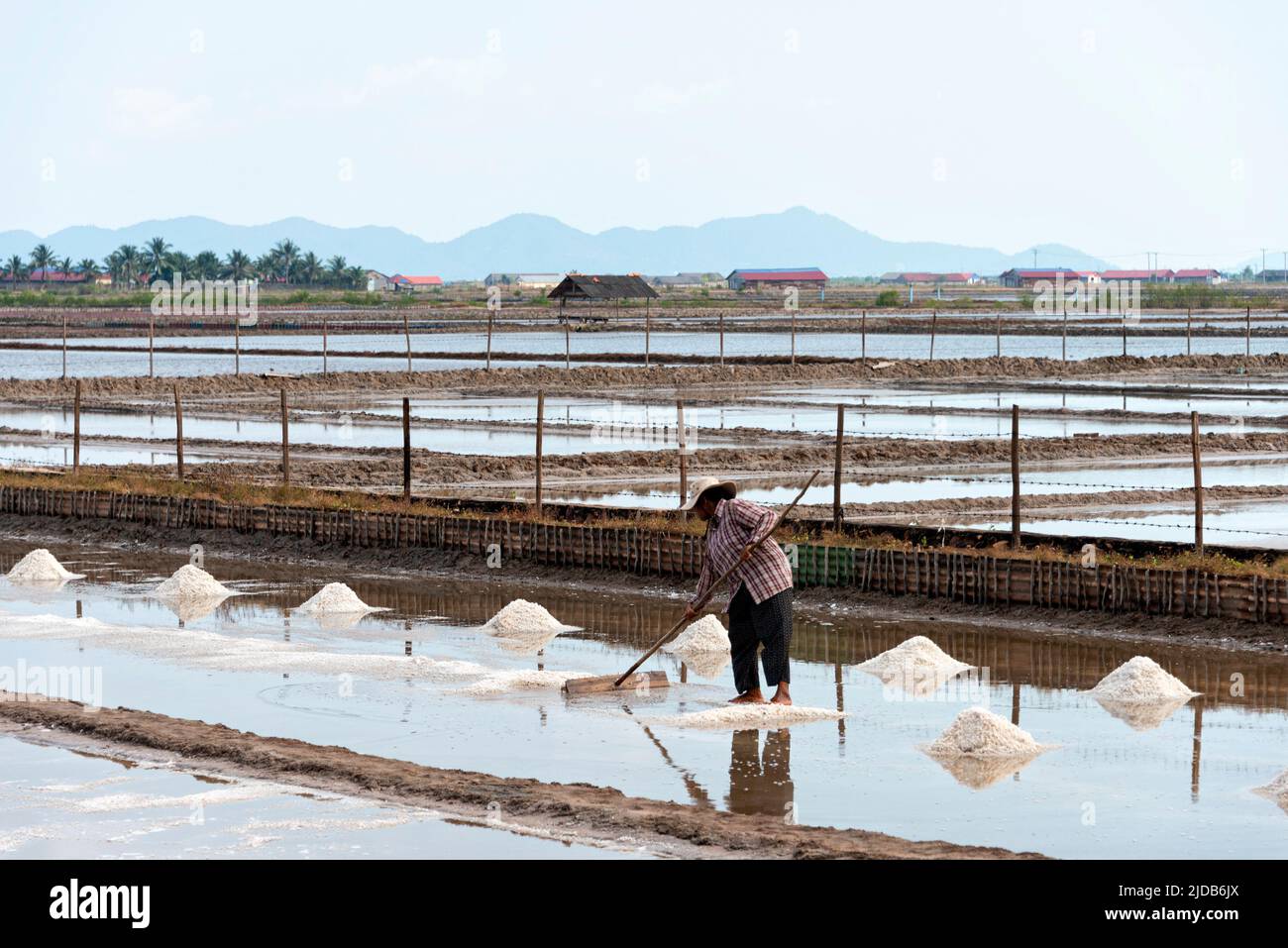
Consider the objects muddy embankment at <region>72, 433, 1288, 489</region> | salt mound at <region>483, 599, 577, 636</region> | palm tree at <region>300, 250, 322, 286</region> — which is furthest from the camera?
palm tree at <region>300, 250, 322, 286</region>

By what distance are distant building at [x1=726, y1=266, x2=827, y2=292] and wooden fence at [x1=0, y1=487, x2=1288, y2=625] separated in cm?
12941

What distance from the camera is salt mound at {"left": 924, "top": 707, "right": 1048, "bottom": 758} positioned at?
8.09m

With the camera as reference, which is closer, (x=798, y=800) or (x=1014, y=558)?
(x=798, y=800)

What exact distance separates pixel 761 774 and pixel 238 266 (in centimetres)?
12757

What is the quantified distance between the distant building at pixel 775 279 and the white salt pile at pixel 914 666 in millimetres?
134831

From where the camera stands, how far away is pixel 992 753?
8.07 m

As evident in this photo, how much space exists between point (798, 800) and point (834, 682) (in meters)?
2.56

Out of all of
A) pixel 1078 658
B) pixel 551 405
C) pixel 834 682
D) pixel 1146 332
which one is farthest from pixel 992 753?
pixel 1146 332

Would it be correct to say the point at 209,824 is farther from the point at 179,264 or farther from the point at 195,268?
the point at 179,264

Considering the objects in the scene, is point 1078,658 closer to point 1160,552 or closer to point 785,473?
point 1160,552

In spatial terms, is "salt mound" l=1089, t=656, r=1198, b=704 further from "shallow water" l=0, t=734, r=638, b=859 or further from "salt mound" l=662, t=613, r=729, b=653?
"shallow water" l=0, t=734, r=638, b=859

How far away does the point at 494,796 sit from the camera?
7219 millimetres

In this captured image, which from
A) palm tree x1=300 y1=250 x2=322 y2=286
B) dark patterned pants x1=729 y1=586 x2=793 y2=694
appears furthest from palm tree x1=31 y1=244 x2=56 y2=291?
dark patterned pants x1=729 y1=586 x2=793 y2=694

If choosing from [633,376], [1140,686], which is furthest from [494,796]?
[633,376]
